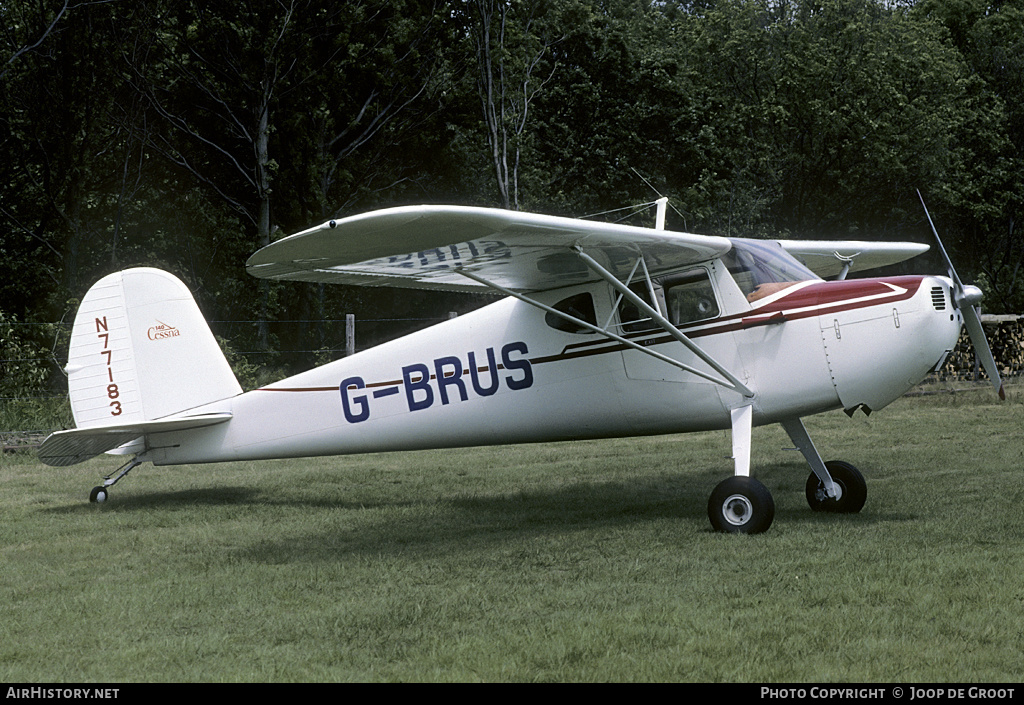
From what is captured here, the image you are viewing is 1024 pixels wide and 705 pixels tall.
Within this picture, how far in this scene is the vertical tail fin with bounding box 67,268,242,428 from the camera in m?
9.25

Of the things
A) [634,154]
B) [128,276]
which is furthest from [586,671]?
[634,154]

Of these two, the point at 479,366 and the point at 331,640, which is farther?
the point at 479,366

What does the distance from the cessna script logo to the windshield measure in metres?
5.39

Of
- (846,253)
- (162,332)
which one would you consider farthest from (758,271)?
(162,332)

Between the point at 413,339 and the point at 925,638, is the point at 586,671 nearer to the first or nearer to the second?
the point at 925,638

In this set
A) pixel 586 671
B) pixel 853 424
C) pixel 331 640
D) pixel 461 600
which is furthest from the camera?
pixel 853 424

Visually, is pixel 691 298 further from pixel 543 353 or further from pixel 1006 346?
pixel 1006 346

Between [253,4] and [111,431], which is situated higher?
[253,4]

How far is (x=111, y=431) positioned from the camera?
8.62 m

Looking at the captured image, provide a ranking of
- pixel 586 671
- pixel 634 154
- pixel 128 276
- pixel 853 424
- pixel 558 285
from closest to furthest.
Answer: pixel 586 671
pixel 558 285
pixel 128 276
pixel 853 424
pixel 634 154

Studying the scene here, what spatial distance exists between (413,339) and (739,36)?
23882 mm

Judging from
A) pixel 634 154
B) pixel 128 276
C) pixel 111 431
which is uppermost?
pixel 634 154

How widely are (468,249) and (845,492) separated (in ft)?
12.3

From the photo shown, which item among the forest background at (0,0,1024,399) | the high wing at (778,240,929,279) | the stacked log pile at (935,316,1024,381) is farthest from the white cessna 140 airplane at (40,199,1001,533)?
the stacked log pile at (935,316,1024,381)
